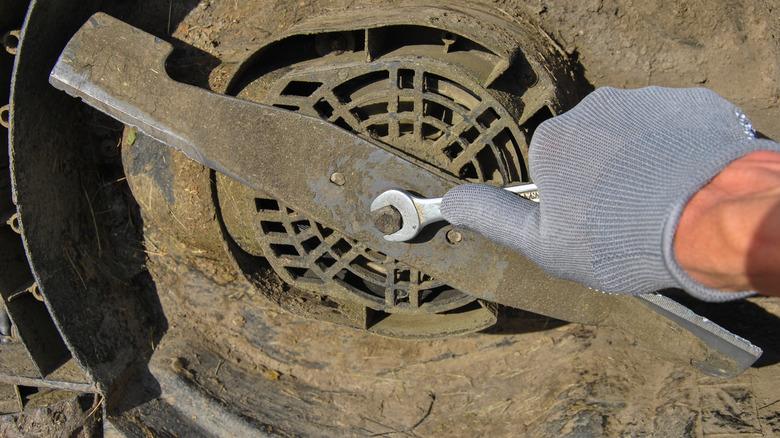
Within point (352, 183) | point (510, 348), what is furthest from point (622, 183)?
point (510, 348)

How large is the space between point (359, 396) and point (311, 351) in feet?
0.78

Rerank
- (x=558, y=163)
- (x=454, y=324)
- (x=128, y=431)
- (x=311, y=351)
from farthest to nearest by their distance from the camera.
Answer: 1. (x=311, y=351)
2. (x=128, y=431)
3. (x=454, y=324)
4. (x=558, y=163)

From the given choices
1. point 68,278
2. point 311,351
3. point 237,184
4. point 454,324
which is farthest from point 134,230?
point 454,324

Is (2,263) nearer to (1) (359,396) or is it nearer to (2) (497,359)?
(1) (359,396)

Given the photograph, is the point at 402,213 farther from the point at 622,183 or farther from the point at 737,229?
the point at 737,229

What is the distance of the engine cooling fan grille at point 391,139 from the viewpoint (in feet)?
6.36

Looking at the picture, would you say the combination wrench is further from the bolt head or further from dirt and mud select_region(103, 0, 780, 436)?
dirt and mud select_region(103, 0, 780, 436)

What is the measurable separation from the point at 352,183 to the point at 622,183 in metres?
0.80

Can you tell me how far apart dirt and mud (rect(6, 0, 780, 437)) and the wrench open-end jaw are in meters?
0.29

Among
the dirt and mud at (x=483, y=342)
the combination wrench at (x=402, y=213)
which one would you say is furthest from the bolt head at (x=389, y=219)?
the dirt and mud at (x=483, y=342)

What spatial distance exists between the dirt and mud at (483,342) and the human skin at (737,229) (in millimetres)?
1262

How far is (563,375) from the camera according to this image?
2.53 meters

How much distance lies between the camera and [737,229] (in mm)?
949

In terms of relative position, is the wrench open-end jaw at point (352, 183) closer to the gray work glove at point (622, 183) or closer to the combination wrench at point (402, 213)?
the combination wrench at point (402, 213)
